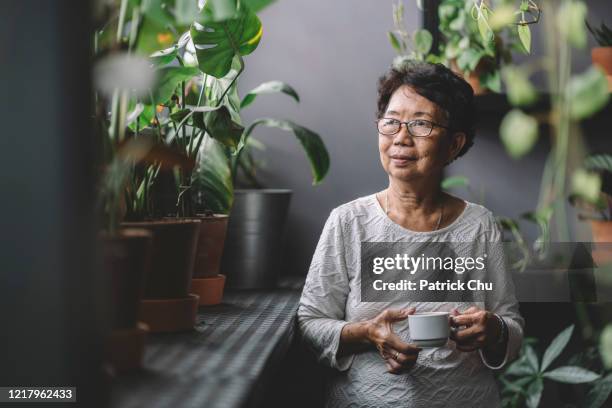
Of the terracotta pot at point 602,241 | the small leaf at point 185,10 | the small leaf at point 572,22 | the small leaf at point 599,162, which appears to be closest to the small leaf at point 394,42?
the small leaf at point 599,162

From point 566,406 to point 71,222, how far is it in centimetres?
194

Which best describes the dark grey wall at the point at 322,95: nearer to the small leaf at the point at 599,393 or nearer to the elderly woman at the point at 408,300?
the elderly woman at the point at 408,300

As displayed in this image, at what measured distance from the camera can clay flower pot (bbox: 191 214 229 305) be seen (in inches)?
61.8

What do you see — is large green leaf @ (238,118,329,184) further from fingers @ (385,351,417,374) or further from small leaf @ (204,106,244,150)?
fingers @ (385,351,417,374)

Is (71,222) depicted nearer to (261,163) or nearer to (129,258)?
(129,258)

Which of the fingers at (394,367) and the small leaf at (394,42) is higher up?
the small leaf at (394,42)

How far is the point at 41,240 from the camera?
1.69ft

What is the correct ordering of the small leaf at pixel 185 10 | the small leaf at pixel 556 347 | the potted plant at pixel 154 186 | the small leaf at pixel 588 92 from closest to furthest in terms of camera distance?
1. the small leaf at pixel 588 92
2. the small leaf at pixel 185 10
3. the potted plant at pixel 154 186
4. the small leaf at pixel 556 347

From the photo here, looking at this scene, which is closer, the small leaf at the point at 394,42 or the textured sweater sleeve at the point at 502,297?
the textured sweater sleeve at the point at 502,297

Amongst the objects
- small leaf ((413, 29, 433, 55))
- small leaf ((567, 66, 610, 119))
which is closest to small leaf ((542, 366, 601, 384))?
small leaf ((413, 29, 433, 55))

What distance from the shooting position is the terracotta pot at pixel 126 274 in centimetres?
85

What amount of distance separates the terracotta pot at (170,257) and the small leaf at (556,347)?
1.21 metres

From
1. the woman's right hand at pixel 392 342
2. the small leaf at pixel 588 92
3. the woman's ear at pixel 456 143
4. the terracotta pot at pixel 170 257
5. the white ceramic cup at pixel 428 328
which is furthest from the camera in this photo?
the woman's ear at pixel 456 143

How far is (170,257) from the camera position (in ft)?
3.78
